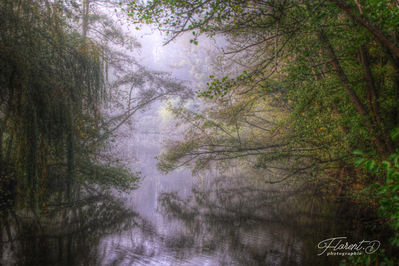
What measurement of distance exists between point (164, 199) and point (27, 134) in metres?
6.67

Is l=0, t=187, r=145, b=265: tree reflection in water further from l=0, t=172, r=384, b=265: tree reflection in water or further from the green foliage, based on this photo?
the green foliage

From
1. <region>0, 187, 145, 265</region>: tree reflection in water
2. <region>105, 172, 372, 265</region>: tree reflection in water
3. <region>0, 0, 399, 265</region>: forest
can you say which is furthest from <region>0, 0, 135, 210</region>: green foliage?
<region>105, 172, 372, 265</region>: tree reflection in water

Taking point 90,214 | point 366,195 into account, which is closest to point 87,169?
point 90,214

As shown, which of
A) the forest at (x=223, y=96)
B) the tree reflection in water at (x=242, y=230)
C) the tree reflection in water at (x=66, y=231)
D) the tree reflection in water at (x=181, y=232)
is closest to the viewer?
the forest at (x=223, y=96)

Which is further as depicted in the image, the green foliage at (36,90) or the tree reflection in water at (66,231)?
the tree reflection in water at (66,231)

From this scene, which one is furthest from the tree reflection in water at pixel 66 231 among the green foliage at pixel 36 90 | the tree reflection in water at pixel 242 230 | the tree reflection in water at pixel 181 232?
the green foliage at pixel 36 90

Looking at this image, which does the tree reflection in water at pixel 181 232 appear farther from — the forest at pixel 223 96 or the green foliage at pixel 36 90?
the green foliage at pixel 36 90

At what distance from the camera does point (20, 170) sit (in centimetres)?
324

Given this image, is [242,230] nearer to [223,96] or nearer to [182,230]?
[182,230]

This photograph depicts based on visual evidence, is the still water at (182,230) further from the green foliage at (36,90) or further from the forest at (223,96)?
the green foliage at (36,90)

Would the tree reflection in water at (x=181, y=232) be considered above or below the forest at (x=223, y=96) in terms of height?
below

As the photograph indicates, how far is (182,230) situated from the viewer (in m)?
6.73

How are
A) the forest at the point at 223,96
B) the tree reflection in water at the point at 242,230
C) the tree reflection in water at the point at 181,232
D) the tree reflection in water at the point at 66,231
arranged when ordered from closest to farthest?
the forest at the point at 223,96
the tree reflection in water at the point at 66,231
the tree reflection in water at the point at 181,232
the tree reflection in water at the point at 242,230

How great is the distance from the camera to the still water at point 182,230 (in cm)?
503
